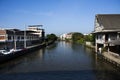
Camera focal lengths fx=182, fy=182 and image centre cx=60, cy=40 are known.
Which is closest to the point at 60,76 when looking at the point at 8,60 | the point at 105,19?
the point at 8,60

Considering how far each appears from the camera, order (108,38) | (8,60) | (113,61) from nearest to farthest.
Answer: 1. (113,61)
2. (8,60)
3. (108,38)

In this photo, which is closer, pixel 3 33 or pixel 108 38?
pixel 108 38

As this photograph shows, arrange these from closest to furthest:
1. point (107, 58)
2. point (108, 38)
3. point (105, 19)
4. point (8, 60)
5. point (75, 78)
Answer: point (75, 78) → point (107, 58) → point (8, 60) → point (108, 38) → point (105, 19)

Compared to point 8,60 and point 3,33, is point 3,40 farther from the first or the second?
point 8,60

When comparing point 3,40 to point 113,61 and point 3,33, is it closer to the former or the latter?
point 3,33

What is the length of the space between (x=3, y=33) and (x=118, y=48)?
80.7ft

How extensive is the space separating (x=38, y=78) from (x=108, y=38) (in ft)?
63.5

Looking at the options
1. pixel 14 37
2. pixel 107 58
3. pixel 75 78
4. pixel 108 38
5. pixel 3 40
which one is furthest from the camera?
pixel 14 37

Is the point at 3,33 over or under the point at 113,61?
over

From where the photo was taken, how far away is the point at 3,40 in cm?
4019

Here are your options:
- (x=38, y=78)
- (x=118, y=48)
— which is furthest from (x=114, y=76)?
(x=118, y=48)

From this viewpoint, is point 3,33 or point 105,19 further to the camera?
point 3,33

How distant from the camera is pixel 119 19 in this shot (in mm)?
36062

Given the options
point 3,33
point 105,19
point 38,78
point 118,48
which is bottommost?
point 38,78
